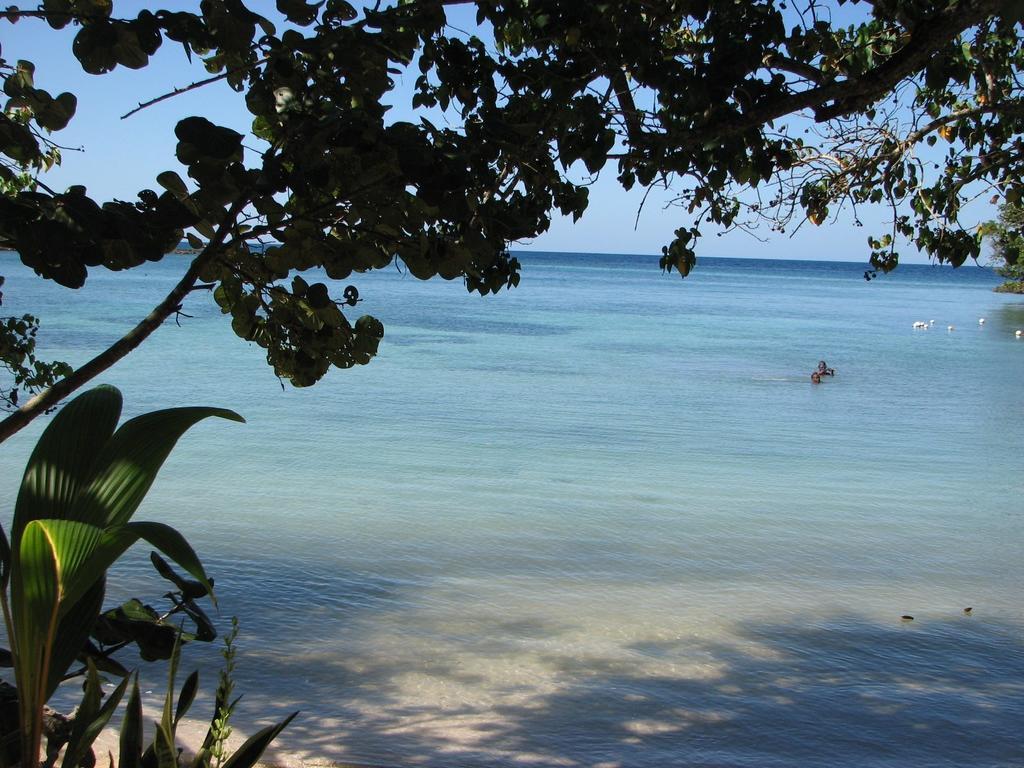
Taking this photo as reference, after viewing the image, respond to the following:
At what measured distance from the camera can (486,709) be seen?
427 centimetres

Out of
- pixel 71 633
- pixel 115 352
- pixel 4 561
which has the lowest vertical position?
pixel 71 633

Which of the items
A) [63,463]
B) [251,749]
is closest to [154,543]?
[63,463]

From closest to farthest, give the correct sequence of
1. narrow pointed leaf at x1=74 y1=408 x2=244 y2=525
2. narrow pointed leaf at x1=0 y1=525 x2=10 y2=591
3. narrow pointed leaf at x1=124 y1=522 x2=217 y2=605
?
narrow pointed leaf at x1=124 y1=522 x2=217 y2=605
narrow pointed leaf at x1=74 y1=408 x2=244 y2=525
narrow pointed leaf at x1=0 y1=525 x2=10 y2=591

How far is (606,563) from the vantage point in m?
6.48

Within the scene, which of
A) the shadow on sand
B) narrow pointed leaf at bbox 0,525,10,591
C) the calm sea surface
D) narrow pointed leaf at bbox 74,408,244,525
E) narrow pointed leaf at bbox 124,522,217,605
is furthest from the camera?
the calm sea surface

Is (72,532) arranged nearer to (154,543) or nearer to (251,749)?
(154,543)

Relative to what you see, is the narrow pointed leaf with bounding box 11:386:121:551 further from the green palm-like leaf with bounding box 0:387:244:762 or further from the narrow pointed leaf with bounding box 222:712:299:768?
the narrow pointed leaf with bounding box 222:712:299:768

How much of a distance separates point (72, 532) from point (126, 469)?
23cm

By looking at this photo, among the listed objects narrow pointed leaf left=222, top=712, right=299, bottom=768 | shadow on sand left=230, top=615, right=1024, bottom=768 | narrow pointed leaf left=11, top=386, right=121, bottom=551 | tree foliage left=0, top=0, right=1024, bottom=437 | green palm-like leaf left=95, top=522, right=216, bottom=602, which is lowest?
shadow on sand left=230, top=615, right=1024, bottom=768

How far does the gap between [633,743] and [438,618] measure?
166 cm

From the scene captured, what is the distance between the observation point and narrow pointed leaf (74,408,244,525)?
1.85 metres

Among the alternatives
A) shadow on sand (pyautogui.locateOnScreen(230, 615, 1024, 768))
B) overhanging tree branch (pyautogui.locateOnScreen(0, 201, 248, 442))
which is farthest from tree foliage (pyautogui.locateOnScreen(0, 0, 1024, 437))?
shadow on sand (pyautogui.locateOnScreen(230, 615, 1024, 768))

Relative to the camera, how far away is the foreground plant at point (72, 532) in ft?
5.51

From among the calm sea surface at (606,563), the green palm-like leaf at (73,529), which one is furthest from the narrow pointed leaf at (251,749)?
the calm sea surface at (606,563)
